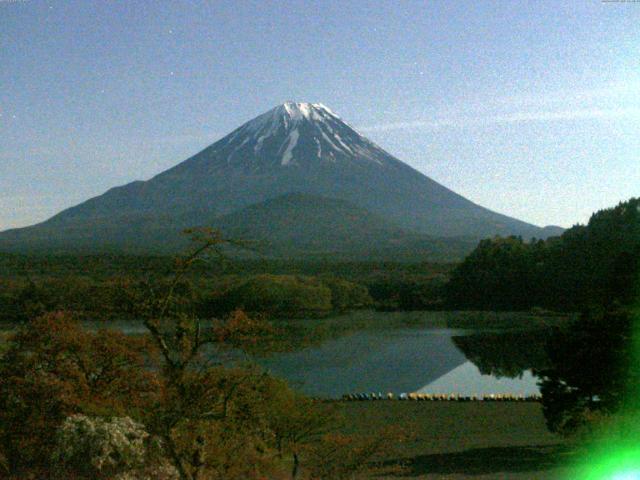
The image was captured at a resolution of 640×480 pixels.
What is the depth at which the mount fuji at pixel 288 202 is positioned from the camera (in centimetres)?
9569

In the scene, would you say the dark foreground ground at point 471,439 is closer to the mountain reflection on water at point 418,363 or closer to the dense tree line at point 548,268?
the mountain reflection on water at point 418,363

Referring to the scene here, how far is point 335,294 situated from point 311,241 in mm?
45137

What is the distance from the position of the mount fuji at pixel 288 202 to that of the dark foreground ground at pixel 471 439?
66202 millimetres

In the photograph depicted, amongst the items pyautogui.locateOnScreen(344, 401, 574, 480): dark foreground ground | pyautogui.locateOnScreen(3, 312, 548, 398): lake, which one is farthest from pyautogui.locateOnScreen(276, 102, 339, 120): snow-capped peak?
pyautogui.locateOnScreen(344, 401, 574, 480): dark foreground ground

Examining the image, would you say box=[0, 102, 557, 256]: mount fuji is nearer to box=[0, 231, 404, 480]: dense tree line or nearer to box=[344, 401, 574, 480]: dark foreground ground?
box=[344, 401, 574, 480]: dark foreground ground

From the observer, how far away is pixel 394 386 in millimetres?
22141

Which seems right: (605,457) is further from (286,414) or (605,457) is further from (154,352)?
(154,352)

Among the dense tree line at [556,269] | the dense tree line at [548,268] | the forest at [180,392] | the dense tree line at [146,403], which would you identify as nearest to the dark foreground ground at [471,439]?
the forest at [180,392]

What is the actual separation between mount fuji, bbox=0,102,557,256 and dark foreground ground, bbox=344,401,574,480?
66.2m

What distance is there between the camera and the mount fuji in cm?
9569

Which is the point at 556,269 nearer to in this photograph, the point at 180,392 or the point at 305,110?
the point at 180,392

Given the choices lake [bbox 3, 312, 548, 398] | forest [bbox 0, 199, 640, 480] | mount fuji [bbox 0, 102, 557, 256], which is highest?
mount fuji [bbox 0, 102, 557, 256]

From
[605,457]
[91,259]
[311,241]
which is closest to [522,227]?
[311,241]

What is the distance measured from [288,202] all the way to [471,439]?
93.5 meters
